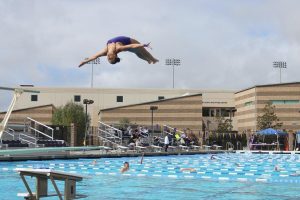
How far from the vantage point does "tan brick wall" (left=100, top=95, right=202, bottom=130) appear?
67.0 meters

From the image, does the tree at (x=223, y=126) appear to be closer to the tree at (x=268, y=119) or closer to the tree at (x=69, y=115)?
the tree at (x=268, y=119)

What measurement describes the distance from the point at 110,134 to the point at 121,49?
91.5 ft

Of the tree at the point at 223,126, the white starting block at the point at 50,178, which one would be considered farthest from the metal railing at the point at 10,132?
the tree at the point at 223,126

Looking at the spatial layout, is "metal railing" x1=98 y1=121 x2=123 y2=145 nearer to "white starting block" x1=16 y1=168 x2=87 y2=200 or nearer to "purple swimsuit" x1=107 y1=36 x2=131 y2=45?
"white starting block" x1=16 y1=168 x2=87 y2=200

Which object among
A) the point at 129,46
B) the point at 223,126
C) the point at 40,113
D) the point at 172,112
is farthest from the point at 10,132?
the point at 223,126

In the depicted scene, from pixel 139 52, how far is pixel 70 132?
29.8 metres

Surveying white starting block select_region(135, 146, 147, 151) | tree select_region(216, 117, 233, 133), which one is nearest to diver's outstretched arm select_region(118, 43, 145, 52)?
white starting block select_region(135, 146, 147, 151)

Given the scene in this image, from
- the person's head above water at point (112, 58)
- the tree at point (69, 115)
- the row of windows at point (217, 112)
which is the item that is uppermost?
the row of windows at point (217, 112)

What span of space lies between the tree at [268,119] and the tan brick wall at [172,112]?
28.0ft

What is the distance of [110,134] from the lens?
3438 cm

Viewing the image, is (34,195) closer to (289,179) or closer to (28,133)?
(289,179)

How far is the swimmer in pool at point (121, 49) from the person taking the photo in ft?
22.0

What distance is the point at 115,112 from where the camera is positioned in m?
66.6

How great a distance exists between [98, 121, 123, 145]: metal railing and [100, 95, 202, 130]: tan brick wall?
3086cm
